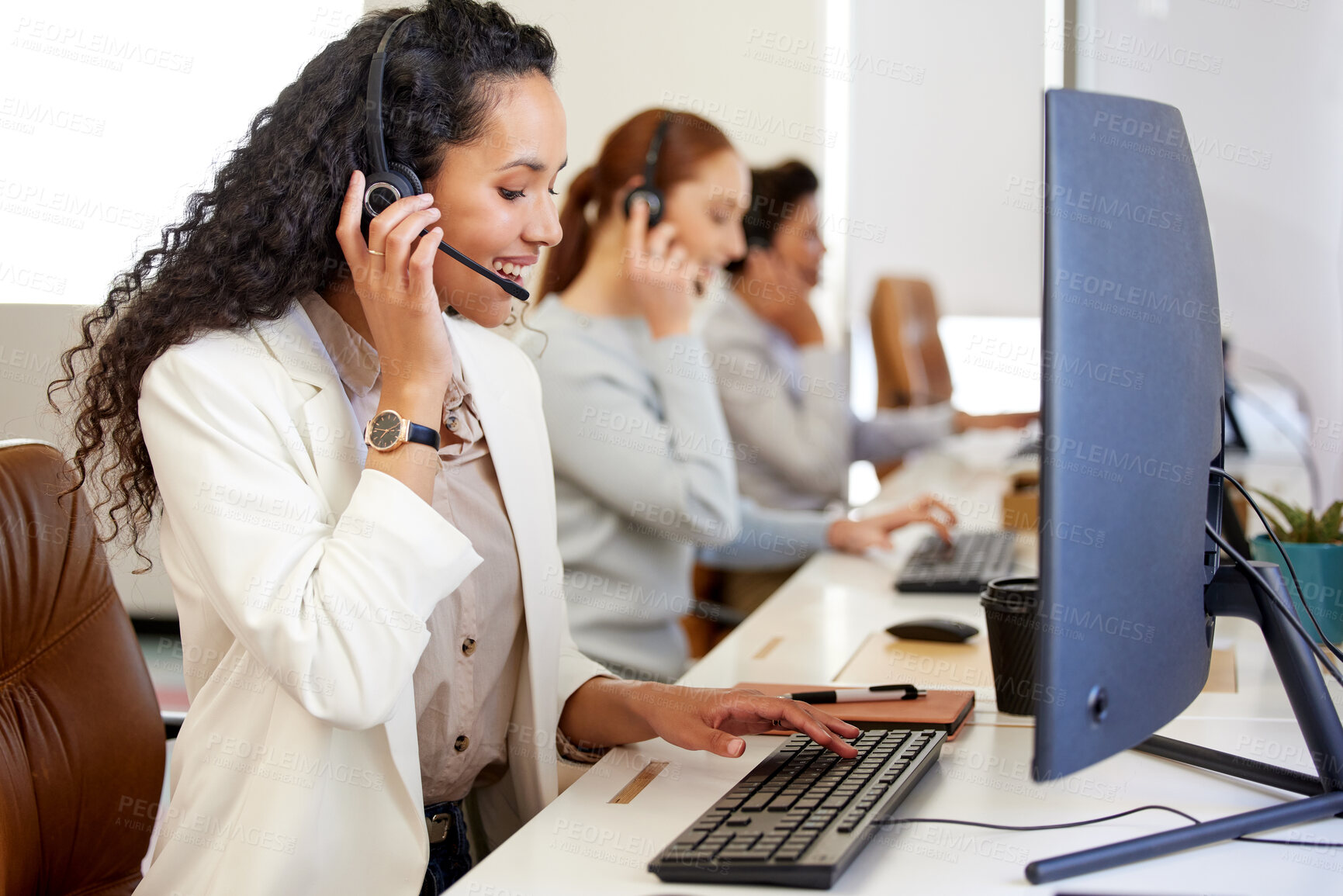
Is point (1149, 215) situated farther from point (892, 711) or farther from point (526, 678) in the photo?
point (526, 678)

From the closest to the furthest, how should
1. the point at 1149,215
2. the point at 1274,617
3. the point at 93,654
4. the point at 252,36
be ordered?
1. the point at 1149,215
2. the point at 1274,617
3. the point at 93,654
4. the point at 252,36

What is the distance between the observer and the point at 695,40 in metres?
2.26

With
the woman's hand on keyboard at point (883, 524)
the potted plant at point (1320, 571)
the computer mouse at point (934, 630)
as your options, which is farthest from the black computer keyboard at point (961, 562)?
the potted plant at point (1320, 571)

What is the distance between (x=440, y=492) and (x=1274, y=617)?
755 millimetres

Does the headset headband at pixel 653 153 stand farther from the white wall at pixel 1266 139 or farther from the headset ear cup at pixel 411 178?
the white wall at pixel 1266 139

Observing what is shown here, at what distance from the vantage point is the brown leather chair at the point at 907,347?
3836 millimetres

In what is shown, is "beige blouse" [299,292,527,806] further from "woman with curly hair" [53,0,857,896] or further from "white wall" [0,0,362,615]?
"white wall" [0,0,362,615]

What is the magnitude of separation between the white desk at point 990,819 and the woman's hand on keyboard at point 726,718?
3cm

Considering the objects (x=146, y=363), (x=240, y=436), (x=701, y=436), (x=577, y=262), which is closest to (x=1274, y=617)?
(x=240, y=436)

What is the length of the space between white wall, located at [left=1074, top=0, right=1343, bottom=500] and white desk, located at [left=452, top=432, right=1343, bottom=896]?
1783 millimetres

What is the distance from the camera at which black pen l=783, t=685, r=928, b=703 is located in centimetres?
104

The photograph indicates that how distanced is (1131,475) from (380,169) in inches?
27.6

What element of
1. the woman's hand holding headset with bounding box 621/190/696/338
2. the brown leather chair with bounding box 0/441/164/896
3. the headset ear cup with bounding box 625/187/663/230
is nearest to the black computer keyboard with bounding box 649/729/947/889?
the brown leather chair with bounding box 0/441/164/896

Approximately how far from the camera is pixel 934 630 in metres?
1.35
